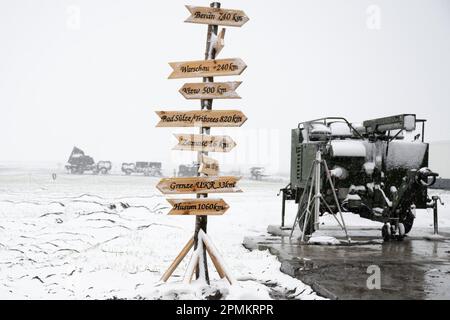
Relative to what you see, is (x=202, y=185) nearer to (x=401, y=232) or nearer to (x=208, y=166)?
(x=208, y=166)

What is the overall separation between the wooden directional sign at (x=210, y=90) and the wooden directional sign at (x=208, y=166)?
2.54ft

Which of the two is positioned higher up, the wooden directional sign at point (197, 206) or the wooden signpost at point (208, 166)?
the wooden signpost at point (208, 166)

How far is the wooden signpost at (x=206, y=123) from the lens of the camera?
588 centimetres

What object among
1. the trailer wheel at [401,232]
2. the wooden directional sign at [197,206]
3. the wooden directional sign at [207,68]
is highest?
Answer: the wooden directional sign at [207,68]

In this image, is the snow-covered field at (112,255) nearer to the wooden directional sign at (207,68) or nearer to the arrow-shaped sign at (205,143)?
the arrow-shaped sign at (205,143)

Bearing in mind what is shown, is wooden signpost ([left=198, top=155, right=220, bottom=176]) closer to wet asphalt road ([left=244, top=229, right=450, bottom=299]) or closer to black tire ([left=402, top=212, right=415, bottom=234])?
wet asphalt road ([left=244, top=229, right=450, bottom=299])

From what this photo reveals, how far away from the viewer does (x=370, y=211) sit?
1063 centimetres

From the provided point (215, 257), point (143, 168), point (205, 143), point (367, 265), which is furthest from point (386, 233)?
point (143, 168)

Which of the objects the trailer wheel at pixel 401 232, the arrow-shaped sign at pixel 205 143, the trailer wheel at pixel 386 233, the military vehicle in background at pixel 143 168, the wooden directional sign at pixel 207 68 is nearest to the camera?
the wooden directional sign at pixel 207 68

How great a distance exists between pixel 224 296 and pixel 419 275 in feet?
9.96

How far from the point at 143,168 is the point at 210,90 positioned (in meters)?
50.6

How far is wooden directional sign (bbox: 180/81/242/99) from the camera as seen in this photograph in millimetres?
5887

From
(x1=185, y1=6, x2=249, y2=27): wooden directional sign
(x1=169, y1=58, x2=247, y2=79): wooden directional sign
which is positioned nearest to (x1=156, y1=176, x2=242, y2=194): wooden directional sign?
(x1=169, y1=58, x2=247, y2=79): wooden directional sign

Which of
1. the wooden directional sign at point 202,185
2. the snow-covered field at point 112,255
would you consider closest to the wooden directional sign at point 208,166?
the wooden directional sign at point 202,185
